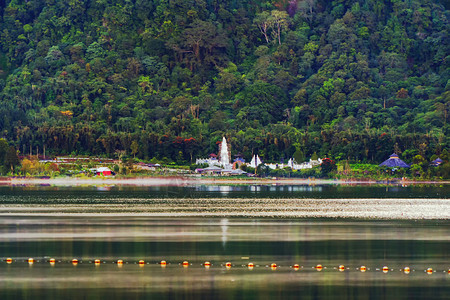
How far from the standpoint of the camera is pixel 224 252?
46.9 m

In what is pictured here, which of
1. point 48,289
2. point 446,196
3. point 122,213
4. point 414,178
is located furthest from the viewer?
point 414,178

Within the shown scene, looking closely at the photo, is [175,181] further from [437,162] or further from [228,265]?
[228,265]

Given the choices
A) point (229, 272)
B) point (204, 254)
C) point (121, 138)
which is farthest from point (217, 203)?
point (121, 138)

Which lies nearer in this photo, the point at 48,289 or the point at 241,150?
the point at 48,289

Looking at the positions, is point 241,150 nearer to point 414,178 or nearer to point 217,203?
point 414,178

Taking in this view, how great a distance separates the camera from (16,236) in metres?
53.4

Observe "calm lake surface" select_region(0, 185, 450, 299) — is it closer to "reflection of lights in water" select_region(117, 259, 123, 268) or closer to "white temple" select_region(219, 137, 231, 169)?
"reflection of lights in water" select_region(117, 259, 123, 268)

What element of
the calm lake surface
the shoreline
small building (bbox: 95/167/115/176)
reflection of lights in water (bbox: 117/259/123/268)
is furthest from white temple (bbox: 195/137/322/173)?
reflection of lights in water (bbox: 117/259/123/268)

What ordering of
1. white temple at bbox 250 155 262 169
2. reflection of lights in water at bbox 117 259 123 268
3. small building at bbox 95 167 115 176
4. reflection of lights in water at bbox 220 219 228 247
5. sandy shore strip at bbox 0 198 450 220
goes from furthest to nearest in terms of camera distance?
white temple at bbox 250 155 262 169 < small building at bbox 95 167 115 176 < sandy shore strip at bbox 0 198 450 220 < reflection of lights in water at bbox 220 219 228 247 < reflection of lights in water at bbox 117 259 123 268

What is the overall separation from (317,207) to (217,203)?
11.1m

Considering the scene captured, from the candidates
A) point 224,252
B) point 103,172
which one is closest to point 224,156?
point 103,172

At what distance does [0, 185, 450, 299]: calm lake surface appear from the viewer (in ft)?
118

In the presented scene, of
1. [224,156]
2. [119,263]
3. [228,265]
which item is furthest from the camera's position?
[224,156]

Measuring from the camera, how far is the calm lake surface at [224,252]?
36094mm
